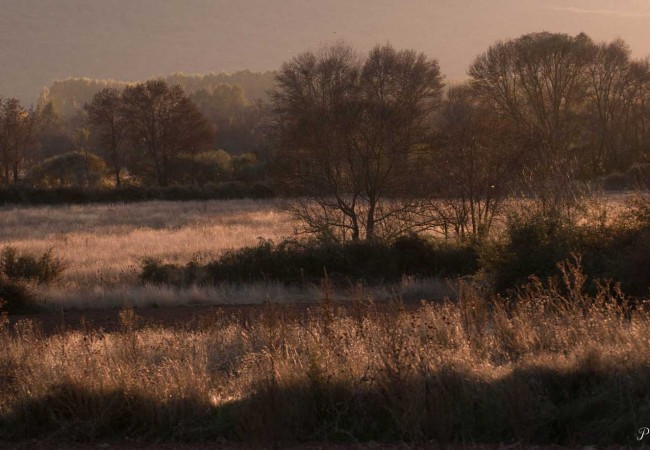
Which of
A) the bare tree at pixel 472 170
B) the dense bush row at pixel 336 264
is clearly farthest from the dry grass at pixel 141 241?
the bare tree at pixel 472 170

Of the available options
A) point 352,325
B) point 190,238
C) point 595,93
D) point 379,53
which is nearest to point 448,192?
point 379,53

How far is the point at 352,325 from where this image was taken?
9.05m

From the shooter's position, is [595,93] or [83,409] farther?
[595,93]

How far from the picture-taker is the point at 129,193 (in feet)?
191

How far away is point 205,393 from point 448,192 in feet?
58.6

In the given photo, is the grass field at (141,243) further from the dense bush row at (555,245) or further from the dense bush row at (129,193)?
the dense bush row at (129,193)

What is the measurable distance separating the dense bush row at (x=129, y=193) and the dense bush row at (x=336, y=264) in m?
32.9

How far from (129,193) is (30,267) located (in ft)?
125

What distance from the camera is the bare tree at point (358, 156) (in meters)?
24.0

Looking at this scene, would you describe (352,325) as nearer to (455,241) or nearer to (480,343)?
(480,343)

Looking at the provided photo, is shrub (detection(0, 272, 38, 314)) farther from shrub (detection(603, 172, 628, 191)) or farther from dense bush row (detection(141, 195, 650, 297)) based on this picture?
shrub (detection(603, 172, 628, 191))

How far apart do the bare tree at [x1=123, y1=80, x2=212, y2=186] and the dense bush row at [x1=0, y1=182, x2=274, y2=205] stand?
17.3ft

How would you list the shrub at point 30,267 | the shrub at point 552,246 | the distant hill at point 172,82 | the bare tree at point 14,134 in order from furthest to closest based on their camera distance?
the distant hill at point 172,82, the bare tree at point 14,134, the shrub at point 30,267, the shrub at point 552,246

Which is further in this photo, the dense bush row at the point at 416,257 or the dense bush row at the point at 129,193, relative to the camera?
the dense bush row at the point at 129,193
